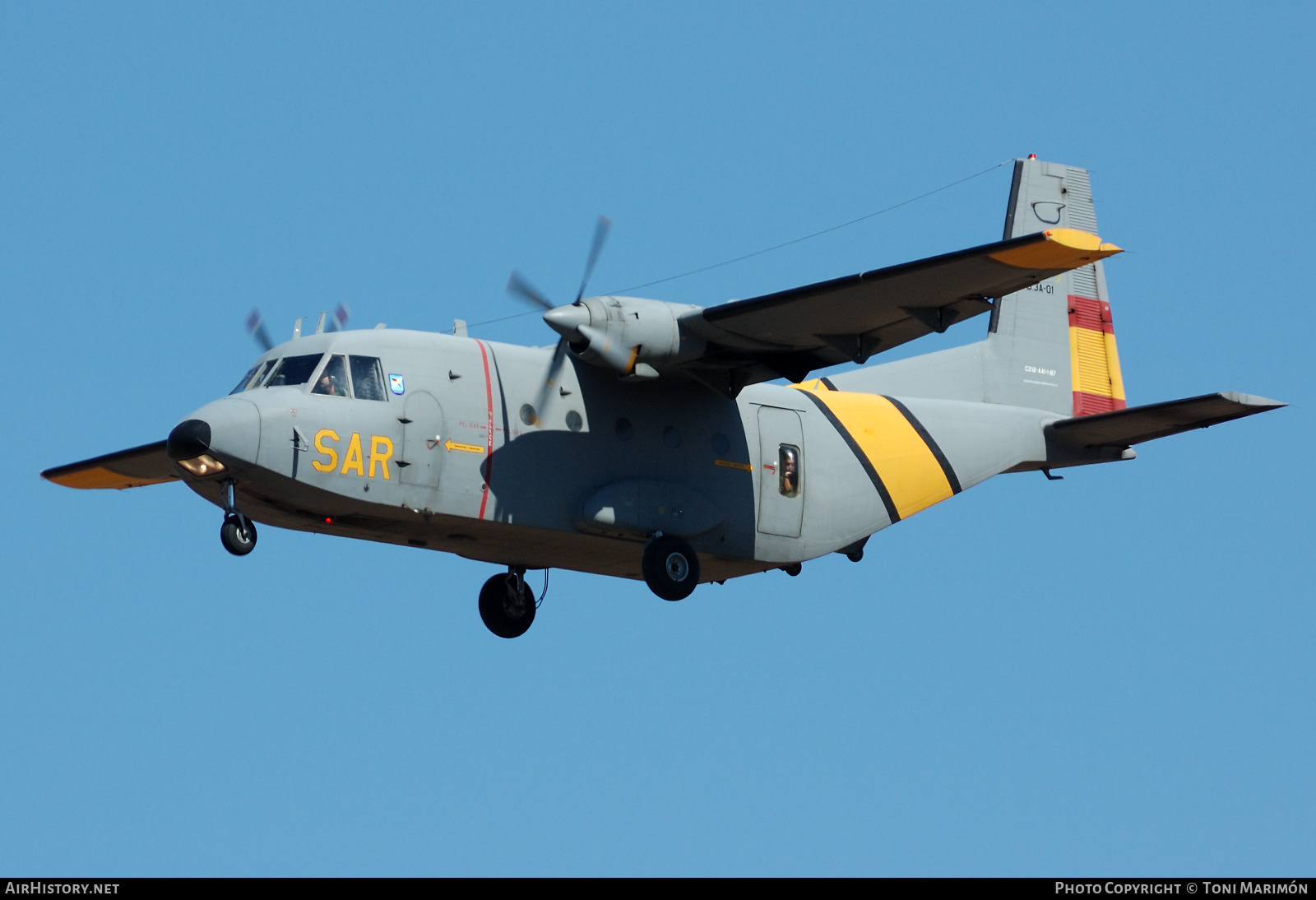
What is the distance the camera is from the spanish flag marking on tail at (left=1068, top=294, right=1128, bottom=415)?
71.4 feet

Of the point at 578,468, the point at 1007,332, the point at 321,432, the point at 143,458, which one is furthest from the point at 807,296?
the point at 143,458

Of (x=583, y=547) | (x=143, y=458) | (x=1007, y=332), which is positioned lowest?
(x=583, y=547)

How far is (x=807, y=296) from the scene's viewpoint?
16406 mm

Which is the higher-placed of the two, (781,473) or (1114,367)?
(1114,367)

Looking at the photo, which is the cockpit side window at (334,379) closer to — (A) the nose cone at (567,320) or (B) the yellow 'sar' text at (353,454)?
(B) the yellow 'sar' text at (353,454)

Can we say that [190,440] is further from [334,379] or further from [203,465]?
[334,379]

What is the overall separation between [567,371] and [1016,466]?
622 centimetres

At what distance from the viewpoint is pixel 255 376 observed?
54.0 feet

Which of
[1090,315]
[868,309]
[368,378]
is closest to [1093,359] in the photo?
[1090,315]

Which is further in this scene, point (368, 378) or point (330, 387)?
point (368, 378)

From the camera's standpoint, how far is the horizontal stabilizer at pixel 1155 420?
17828 millimetres

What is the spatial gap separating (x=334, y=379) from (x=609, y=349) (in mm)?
2605

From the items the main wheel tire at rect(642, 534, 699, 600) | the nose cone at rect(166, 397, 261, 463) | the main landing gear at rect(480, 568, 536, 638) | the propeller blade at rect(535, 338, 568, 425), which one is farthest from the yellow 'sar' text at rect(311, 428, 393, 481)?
the main landing gear at rect(480, 568, 536, 638)

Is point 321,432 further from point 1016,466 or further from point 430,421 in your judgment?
point 1016,466
